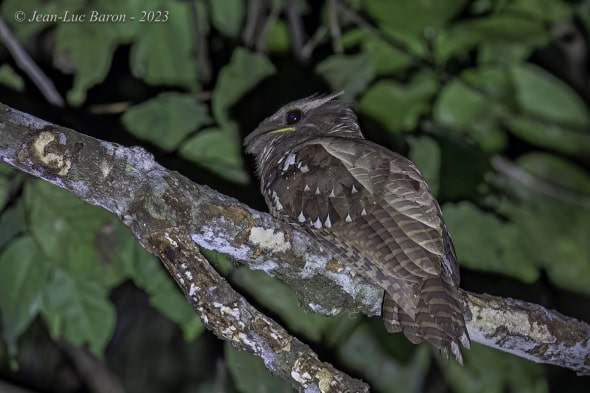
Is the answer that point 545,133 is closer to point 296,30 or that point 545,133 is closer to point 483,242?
point 483,242

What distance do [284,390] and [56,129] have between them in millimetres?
1541

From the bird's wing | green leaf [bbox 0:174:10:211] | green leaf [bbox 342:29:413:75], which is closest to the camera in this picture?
the bird's wing

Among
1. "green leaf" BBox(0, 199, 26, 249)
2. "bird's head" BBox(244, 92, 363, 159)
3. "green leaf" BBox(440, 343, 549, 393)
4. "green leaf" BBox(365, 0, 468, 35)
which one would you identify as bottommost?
"green leaf" BBox(440, 343, 549, 393)

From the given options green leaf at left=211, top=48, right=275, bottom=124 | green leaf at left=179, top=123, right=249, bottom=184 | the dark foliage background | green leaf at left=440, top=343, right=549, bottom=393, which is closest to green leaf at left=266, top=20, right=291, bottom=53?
the dark foliage background

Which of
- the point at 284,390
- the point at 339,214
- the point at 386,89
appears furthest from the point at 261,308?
the point at 386,89

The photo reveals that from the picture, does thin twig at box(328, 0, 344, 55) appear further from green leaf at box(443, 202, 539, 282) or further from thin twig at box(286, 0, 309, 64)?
green leaf at box(443, 202, 539, 282)

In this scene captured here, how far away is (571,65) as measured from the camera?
4.98 meters

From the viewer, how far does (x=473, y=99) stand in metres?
3.81

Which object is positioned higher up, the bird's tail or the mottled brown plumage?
the mottled brown plumage

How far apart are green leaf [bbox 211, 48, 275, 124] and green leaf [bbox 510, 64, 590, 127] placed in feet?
4.37

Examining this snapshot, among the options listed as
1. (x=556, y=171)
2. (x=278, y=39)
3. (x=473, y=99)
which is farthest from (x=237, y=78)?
(x=556, y=171)

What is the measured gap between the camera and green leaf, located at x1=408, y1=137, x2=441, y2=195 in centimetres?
332

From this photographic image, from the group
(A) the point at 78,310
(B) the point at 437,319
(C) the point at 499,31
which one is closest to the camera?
(B) the point at 437,319

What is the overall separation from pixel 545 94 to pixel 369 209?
169cm
